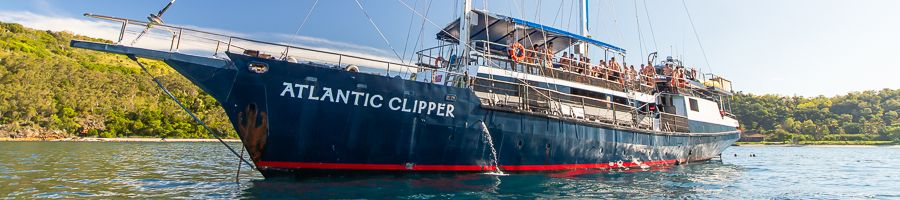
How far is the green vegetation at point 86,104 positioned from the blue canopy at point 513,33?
6375 centimetres

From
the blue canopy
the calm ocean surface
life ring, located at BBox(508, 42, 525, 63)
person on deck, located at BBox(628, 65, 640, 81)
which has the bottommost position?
the calm ocean surface

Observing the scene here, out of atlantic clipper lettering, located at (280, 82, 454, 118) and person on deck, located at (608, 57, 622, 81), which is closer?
atlantic clipper lettering, located at (280, 82, 454, 118)

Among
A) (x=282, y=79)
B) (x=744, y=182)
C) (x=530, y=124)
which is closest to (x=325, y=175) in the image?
(x=282, y=79)

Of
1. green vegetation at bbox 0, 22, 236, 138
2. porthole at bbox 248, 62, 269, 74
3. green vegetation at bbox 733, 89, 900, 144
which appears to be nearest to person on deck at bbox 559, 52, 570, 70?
porthole at bbox 248, 62, 269, 74

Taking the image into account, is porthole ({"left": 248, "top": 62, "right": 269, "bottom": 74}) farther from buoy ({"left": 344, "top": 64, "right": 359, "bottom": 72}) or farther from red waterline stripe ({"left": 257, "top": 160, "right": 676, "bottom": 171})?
red waterline stripe ({"left": 257, "top": 160, "right": 676, "bottom": 171})

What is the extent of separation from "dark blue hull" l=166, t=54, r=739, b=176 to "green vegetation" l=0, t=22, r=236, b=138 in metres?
64.0

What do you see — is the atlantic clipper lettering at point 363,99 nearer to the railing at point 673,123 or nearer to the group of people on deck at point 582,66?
the group of people on deck at point 582,66

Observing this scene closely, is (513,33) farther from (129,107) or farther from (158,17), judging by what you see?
(129,107)

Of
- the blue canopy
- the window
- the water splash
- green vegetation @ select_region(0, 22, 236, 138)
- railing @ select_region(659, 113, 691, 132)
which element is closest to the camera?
the water splash

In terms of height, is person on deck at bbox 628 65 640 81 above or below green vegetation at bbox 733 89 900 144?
below

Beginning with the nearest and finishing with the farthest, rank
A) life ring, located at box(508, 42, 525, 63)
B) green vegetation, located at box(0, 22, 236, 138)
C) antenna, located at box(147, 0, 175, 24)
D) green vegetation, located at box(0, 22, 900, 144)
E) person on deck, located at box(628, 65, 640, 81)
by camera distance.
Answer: antenna, located at box(147, 0, 175, 24)
life ring, located at box(508, 42, 525, 63)
person on deck, located at box(628, 65, 640, 81)
green vegetation, located at box(0, 22, 236, 138)
green vegetation, located at box(0, 22, 900, 144)

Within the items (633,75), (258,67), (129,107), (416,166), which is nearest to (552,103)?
(416,166)

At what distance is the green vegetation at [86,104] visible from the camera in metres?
59.6

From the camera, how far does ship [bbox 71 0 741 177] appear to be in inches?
445
